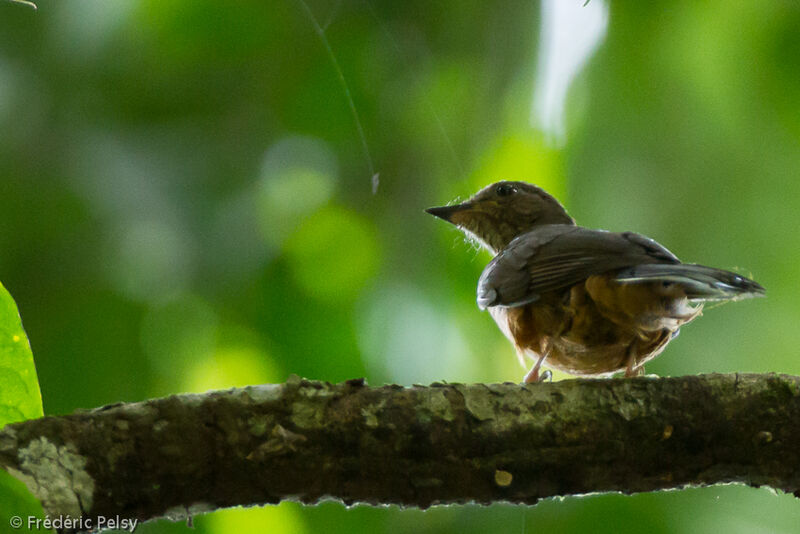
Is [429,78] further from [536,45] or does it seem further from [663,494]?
[663,494]

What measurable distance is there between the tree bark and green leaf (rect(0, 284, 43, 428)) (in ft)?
0.48

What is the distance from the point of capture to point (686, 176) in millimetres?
4043

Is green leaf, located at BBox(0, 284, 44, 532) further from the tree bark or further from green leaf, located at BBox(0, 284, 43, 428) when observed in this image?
the tree bark

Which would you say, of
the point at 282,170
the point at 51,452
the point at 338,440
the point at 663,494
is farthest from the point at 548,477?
the point at 282,170

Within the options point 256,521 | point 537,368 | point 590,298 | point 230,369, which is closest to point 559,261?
point 590,298

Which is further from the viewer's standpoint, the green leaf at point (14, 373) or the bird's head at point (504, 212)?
the bird's head at point (504, 212)

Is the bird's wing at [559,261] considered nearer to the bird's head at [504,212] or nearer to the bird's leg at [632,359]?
the bird's leg at [632,359]

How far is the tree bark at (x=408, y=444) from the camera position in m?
1.88

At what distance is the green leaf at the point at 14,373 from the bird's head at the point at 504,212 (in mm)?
2564

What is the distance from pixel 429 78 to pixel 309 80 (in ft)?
1.79

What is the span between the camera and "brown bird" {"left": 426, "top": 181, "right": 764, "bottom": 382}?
303 cm

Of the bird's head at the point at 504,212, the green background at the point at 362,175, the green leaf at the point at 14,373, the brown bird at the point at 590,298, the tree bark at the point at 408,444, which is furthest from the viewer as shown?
the bird's head at the point at 504,212

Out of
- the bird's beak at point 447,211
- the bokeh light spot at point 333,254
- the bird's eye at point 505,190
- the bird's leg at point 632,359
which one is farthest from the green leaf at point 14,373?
the bird's eye at point 505,190

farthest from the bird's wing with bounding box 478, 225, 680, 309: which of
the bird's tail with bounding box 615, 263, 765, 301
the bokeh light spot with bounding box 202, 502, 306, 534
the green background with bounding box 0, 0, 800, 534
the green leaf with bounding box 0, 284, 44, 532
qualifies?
the green leaf with bounding box 0, 284, 44, 532
